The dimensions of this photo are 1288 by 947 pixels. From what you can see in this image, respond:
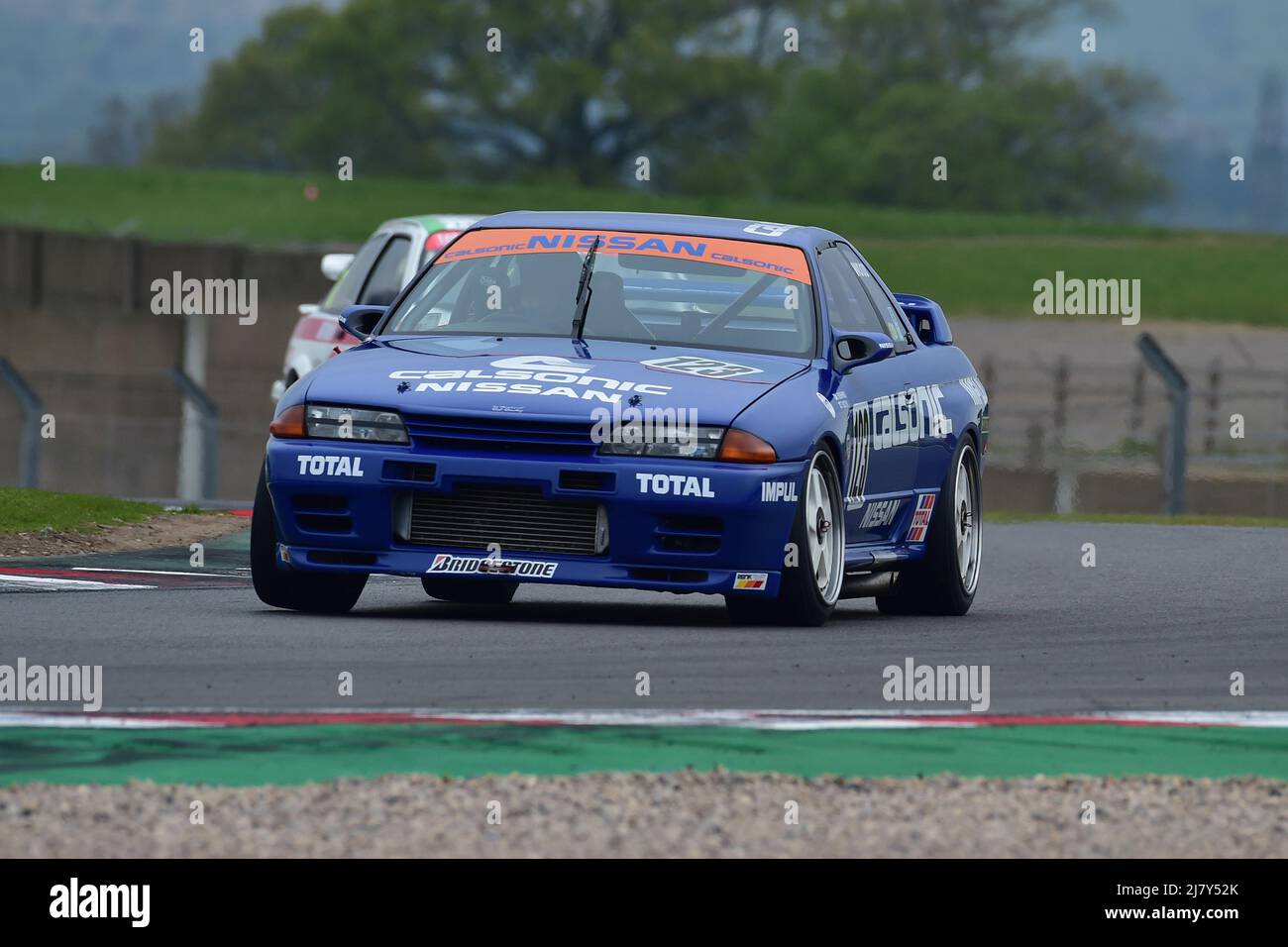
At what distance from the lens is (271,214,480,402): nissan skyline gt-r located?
18219mm

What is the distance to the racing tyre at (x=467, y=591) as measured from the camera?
11984 millimetres

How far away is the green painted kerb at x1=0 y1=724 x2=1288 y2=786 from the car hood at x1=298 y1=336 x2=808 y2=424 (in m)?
2.26

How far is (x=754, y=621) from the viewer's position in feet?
35.2

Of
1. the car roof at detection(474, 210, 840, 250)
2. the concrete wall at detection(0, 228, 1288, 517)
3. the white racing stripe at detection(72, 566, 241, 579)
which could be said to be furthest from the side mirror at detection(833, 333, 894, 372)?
the concrete wall at detection(0, 228, 1288, 517)

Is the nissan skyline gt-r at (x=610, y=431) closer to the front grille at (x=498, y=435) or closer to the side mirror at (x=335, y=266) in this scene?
the front grille at (x=498, y=435)

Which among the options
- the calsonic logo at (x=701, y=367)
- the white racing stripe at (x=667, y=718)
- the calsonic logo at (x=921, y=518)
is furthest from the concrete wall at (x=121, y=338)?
the white racing stripe at (x=667, y=718)

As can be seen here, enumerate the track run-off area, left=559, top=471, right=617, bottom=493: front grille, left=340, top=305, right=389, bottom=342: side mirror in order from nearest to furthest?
the track run-off area < left=559, top=471, right=617, bottom=493: front grille < left=340, top=305, right=389, bottom=342: side mirror

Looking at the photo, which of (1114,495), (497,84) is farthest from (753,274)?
(497,84)

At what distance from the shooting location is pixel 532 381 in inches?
401

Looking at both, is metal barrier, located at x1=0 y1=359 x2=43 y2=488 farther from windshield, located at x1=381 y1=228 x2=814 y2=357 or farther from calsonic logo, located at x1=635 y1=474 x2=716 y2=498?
calsonic logo, located at x1=635 y1=474 x2=716 y2=498
